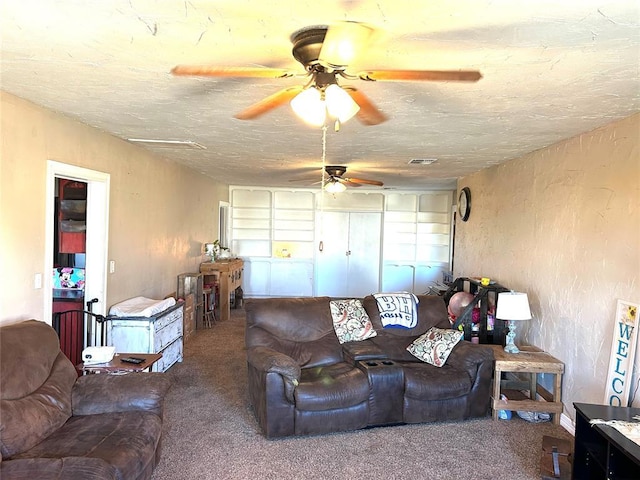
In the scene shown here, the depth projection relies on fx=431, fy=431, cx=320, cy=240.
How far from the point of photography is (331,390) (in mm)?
3068

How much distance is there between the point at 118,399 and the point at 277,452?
1074 mm

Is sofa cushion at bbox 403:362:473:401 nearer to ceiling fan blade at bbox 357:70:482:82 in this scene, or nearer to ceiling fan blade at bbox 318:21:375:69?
ceiling fan blade at bbox 357:70:482:82

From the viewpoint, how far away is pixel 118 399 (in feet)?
8.25

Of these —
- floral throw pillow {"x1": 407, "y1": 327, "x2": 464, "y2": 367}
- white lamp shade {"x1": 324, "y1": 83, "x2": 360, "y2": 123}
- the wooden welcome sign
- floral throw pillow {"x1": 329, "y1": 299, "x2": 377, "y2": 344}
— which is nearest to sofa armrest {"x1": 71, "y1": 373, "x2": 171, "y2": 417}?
floral throw pillow {"x1": 329, "y1": 299, "x2": 377, "y2": 344}

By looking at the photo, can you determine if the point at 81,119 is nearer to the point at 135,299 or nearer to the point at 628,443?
the point at 135,299

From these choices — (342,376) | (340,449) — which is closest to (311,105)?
(342,376)

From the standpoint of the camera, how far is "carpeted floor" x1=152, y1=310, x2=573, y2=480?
2.64 meters

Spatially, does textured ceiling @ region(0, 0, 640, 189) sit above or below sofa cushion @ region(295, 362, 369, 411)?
above

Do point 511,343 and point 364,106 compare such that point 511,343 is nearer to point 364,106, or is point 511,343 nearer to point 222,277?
point 364,106

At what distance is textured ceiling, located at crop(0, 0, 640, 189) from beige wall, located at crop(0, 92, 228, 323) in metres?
0.21

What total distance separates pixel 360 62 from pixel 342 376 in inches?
86.2

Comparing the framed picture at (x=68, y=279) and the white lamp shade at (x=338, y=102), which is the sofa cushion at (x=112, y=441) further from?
the framed picture at (x=68, y=279)

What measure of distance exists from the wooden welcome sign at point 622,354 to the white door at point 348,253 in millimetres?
6123

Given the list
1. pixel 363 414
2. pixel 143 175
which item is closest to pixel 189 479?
pixel 363 414
